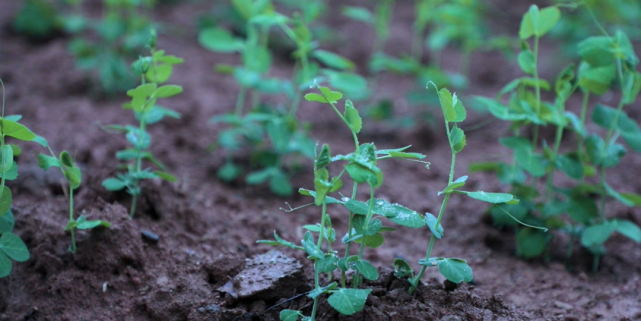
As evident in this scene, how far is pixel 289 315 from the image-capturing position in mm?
1336

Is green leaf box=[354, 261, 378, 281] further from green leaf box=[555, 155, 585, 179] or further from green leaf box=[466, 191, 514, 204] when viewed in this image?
green leaf box=[555, 155, 585, 179]

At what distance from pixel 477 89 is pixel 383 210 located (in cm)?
223

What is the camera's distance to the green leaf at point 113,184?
1686 millimetres

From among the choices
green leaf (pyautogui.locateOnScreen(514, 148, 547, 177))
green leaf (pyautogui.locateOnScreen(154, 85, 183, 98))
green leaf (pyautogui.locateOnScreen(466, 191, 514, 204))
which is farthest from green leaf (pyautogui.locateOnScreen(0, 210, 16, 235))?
green leaf (pyautogui.locateOnScreen(514, 148, 547, 177))

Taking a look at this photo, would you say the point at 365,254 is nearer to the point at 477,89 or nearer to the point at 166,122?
the point at 166,122

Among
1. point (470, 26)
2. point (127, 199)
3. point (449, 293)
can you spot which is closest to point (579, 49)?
point (449, 293)

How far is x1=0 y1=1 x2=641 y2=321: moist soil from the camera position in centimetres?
149

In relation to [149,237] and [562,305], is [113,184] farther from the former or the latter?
[562,305]

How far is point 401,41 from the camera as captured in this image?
391cm

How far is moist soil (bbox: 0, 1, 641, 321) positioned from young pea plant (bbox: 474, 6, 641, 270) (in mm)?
150

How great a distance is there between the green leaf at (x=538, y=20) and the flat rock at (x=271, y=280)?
3.31ft

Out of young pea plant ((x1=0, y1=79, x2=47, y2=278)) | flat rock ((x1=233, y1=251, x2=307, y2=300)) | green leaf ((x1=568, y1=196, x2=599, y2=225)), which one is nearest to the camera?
young pea plant ((x1=0, y1=79, x2=47, y2=278))

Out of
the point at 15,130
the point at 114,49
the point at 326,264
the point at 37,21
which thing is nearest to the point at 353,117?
the point at 326,264

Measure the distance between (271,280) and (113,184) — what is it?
59 cm
